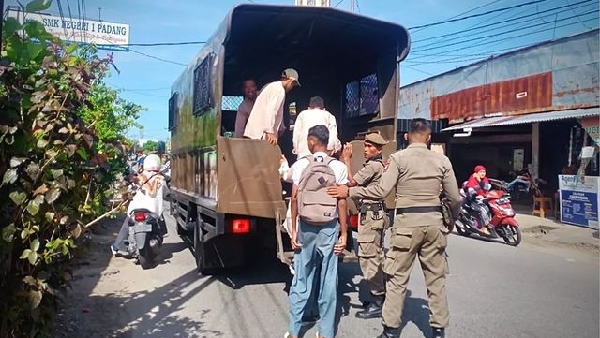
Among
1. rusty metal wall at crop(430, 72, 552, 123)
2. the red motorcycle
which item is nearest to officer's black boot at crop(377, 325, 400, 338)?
the red motorcycle

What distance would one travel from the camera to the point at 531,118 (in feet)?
40.0

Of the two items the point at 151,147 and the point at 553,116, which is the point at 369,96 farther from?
the point at 553,116

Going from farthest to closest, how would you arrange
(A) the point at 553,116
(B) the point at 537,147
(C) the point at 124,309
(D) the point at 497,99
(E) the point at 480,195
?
(D) the point at 497,99 < (B) the point at 537,147 < (A) the point at 553,116 < (E) the point at 480,195 < (C) the point at 124,309

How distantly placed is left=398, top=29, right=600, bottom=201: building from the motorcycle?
941cm

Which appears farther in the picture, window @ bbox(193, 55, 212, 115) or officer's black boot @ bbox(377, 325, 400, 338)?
window @ bbox(193, 55, 212, 115)

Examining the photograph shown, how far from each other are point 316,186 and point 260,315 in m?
1.62

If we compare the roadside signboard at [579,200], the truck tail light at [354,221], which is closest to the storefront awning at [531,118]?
the roadside signboard at [579,200]

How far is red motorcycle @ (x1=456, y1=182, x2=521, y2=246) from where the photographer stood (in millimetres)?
8938

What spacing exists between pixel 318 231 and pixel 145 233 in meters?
3.47

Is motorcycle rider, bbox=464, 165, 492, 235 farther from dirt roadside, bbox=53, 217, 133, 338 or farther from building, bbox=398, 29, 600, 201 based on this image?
dirt roadside, bbox=53, 217, 133, 338

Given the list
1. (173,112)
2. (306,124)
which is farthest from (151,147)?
(306,124)

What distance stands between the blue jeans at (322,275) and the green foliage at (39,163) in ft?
5.48

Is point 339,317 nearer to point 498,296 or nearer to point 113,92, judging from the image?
point 498,296

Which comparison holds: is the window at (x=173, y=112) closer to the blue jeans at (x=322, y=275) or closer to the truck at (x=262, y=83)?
the truck at (x=262, y=83)
